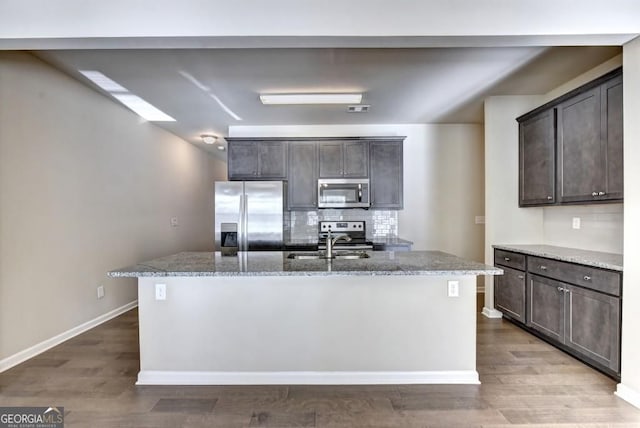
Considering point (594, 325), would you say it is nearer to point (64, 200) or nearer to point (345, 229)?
point (345, 229)

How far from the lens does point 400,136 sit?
458 cm

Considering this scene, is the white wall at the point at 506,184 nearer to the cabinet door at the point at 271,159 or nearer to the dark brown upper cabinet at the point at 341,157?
the dark brown upper cabinet at the point at 341,157

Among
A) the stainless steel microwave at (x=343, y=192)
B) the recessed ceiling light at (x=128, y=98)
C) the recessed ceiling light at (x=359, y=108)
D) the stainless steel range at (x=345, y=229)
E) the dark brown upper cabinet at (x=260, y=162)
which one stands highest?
the recessed ceiling light at (x=128, y=98)

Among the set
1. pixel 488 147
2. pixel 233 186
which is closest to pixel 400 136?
pixel 488 147

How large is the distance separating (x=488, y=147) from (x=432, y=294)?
90.2 inches

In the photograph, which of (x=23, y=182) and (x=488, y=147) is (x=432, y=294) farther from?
(x=23, y=182)

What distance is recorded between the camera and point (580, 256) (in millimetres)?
2754

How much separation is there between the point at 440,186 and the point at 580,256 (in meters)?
2.29

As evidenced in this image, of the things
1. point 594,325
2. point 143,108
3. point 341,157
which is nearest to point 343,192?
point 341,157

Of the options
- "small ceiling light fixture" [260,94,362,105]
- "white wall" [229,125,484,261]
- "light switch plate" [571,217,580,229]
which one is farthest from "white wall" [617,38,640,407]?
"white wall" [229,125,484,261]

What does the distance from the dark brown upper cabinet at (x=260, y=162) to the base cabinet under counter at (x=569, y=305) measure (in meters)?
2.94

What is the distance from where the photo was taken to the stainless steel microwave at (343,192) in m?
4.49

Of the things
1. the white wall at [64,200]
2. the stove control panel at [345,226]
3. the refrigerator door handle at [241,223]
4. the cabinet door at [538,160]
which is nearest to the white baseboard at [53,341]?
the white wall at [64,200]

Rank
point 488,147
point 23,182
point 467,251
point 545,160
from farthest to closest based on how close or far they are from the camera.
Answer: point 467,251
point 488,147
point 545,160
point 23,182
